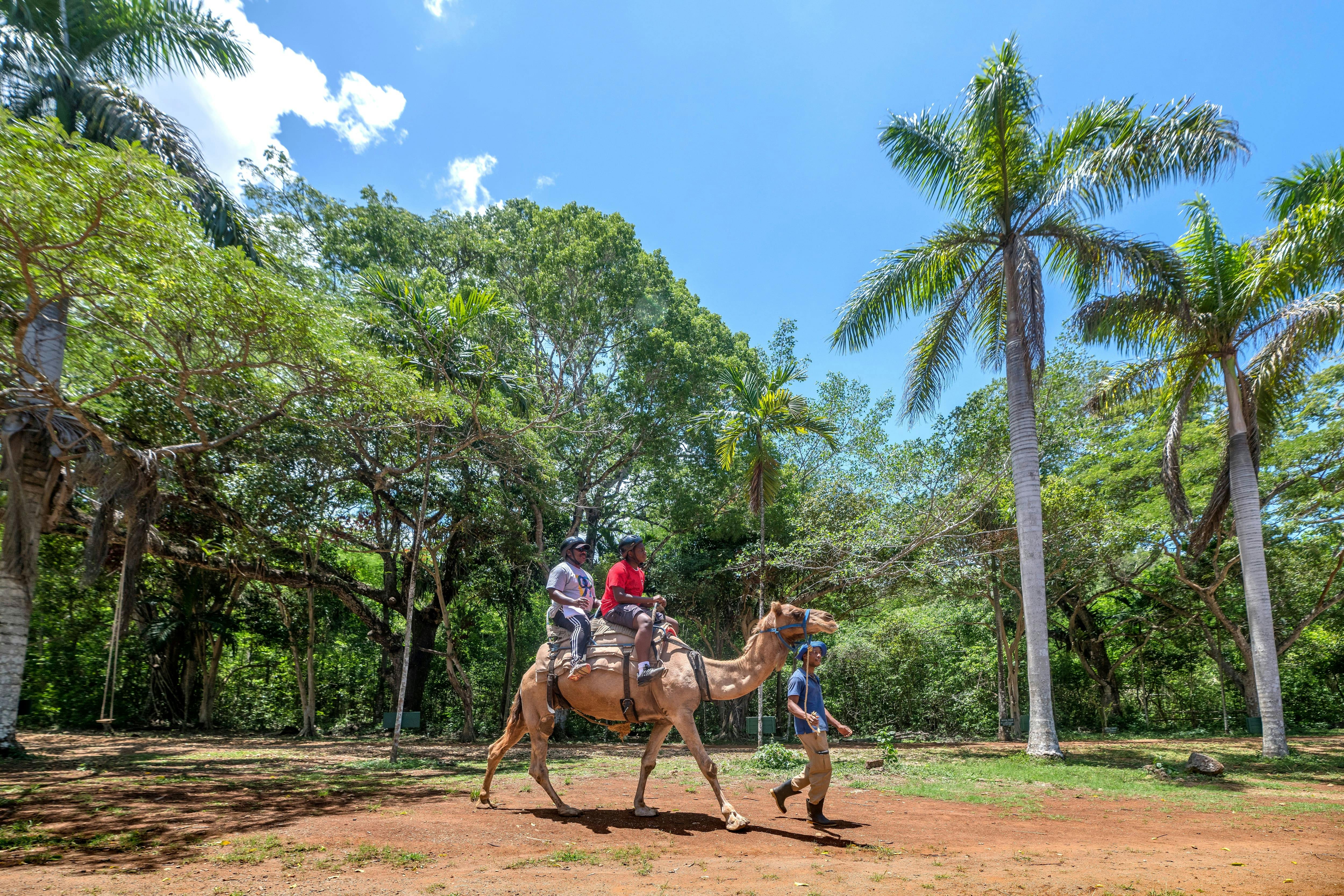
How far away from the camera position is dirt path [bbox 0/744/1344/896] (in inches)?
175

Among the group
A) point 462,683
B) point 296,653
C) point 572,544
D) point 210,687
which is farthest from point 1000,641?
point 210,687

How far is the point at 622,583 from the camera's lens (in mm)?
7008

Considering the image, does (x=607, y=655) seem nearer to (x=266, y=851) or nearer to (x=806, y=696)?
(x=806, y=696)

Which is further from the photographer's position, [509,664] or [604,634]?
[509,664]

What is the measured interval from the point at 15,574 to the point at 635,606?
34.9ft

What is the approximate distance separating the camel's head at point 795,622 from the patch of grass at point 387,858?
3.45 metres

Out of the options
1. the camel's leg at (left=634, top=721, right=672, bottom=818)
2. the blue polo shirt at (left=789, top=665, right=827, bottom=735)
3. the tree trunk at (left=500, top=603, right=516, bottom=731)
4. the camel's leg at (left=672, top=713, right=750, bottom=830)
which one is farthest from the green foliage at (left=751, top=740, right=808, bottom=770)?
the tree trunk at (left=500, top=603, right=516, bottom=731)

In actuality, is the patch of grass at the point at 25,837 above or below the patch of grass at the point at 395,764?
above

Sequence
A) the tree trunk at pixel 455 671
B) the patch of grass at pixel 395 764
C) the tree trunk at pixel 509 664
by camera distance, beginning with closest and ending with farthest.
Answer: the patch of grass at pixel 395 764, the tree trunk at pixel 455 671, the tree trunk at pixel 509 664

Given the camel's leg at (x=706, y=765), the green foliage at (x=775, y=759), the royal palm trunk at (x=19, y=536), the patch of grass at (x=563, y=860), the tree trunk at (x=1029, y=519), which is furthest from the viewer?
the tree trunk at (x=1029, y=519)

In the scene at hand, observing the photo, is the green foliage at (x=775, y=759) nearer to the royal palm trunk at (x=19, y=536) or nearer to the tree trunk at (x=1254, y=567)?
the tree trunk at (x=1254, y=567)

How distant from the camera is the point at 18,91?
1212 cm

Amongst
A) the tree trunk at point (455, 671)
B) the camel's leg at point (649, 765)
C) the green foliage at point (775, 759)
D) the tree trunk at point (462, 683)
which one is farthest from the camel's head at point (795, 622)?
the tree trunk at point (462, 683)

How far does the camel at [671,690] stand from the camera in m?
6.52
